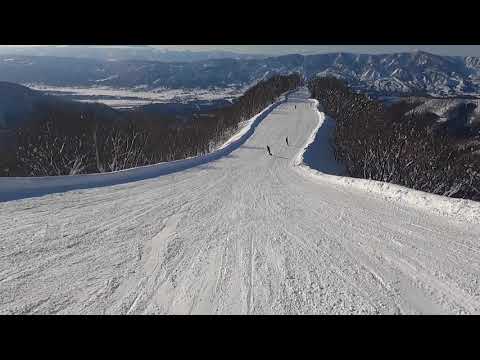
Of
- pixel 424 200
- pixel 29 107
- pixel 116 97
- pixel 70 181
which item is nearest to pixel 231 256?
pixel 424 200

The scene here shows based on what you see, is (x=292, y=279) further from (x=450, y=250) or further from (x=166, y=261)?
(x=450, y=250)

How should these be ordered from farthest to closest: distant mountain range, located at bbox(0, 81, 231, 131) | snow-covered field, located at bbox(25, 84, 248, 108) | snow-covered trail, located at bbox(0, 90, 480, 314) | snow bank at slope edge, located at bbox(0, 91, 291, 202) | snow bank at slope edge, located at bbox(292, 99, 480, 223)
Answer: snow-covered field, located at bbox(25, 84, 248, 108)
distant mountain range, located at bbox(0, 81, 231, 131)
snow bank at slope edge, located at bbox(0, 91, 291, 202)
snow bank at slope edge, located at bbox(292, 99, 480, 223)
snow-covered trail, located at bbox(0, 90, 480, 314)

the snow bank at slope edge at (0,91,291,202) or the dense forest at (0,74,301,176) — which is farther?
the dense forest at (0,74,301,176)

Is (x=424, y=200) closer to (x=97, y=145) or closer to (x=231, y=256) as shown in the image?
(x=231, y=256)

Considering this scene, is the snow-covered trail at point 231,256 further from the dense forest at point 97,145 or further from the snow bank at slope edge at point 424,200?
the dense forest at point 97,145

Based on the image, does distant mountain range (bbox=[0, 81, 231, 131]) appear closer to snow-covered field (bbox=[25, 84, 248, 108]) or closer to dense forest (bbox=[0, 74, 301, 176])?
dense forest (bbox=[0, 74, 301, 176])

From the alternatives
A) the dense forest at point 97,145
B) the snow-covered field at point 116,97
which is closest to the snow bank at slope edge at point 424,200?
the dense forest at point 97,145

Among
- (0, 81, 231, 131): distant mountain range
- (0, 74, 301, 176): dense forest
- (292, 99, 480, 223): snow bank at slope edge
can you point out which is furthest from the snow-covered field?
(292, 99, 480, 223): snow bank at slope edge

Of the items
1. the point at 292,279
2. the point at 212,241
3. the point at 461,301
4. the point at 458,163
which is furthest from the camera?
the point at 458,163
